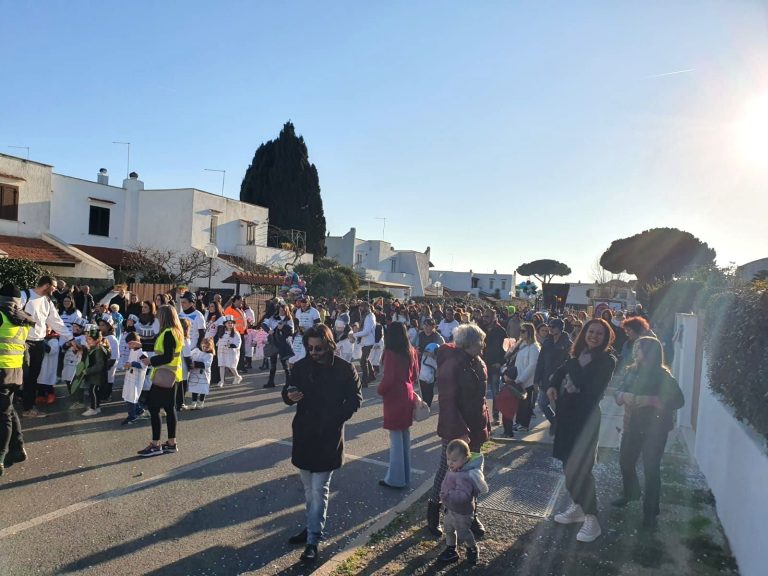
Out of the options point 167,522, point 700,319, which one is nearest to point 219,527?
point 167,522

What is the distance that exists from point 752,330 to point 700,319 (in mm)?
5232

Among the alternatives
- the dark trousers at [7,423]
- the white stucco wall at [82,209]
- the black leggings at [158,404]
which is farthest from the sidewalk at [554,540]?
the white stucco wall at [82,209]

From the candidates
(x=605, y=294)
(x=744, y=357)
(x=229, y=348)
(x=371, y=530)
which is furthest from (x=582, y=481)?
(x=605, y=294)

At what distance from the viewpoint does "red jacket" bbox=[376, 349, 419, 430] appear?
561 centimetres

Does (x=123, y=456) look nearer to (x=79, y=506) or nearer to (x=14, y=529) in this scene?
(x=79, y=506)

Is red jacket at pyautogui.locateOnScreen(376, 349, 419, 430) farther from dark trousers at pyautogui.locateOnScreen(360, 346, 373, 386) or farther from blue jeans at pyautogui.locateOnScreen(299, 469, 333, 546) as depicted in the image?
dark trousers at pyautogui.locateOnScreen(360, 346, 373, 386)

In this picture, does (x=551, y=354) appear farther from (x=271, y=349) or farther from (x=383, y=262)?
(x=383, y=262)

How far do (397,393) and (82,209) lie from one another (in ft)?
93.3

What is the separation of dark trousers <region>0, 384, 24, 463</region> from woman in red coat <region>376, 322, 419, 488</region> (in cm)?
381

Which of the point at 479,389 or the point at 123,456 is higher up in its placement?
the point at 479,389

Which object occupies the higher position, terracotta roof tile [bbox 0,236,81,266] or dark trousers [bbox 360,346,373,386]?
terracotta roof tile [bbox 0,236,81,266]

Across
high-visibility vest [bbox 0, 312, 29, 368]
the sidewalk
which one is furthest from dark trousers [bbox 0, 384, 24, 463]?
the sidewalk

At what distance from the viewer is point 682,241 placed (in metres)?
38.8

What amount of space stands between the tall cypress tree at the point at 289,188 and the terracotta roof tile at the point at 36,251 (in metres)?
23.5
